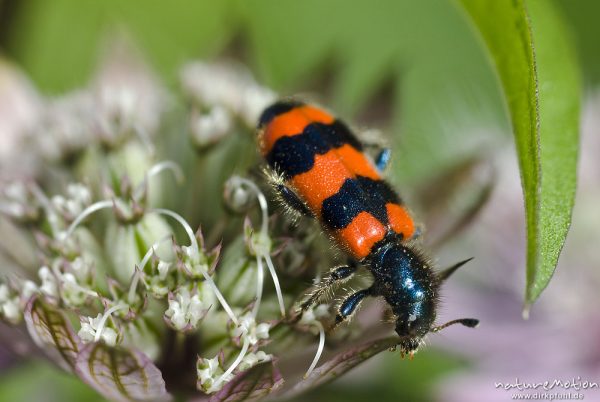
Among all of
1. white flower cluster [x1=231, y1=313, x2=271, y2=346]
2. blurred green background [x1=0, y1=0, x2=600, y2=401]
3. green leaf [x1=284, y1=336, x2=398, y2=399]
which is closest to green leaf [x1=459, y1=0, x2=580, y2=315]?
green leaf [x1=284, y1=336, x2=398, y2=399]

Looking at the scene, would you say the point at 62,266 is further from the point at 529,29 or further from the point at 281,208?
the point at 529,29

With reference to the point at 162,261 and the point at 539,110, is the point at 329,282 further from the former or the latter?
the point at 539,110

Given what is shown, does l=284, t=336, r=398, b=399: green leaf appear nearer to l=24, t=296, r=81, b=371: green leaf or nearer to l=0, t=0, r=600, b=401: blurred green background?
l=24, t=296, r=81, b=371: green leaf

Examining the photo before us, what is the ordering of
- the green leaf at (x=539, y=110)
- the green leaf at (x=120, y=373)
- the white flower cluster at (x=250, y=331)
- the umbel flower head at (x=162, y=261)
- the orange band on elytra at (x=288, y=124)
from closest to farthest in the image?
the green leaf at (x=539, y=110)
the green leaf at (x=120, y=373)
the umbel flower head at (x=162, y=261)
the white flower cluster at (x=250, y=331)
the orange band on elytra at (x=288, y=124)

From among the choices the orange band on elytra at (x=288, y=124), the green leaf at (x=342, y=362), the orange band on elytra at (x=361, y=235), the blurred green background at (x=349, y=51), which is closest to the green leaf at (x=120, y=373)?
the green leaf at (x=342, y=362)

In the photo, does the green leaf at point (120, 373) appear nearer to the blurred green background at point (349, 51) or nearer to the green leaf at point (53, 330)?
the green leaf at point (53, 330)

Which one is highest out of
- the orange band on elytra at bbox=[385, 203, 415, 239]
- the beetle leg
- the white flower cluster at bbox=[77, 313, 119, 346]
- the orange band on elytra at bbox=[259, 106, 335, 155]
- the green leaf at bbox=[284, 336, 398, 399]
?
the orange band on elytra at bbox=[259, 106, 335, 155]
